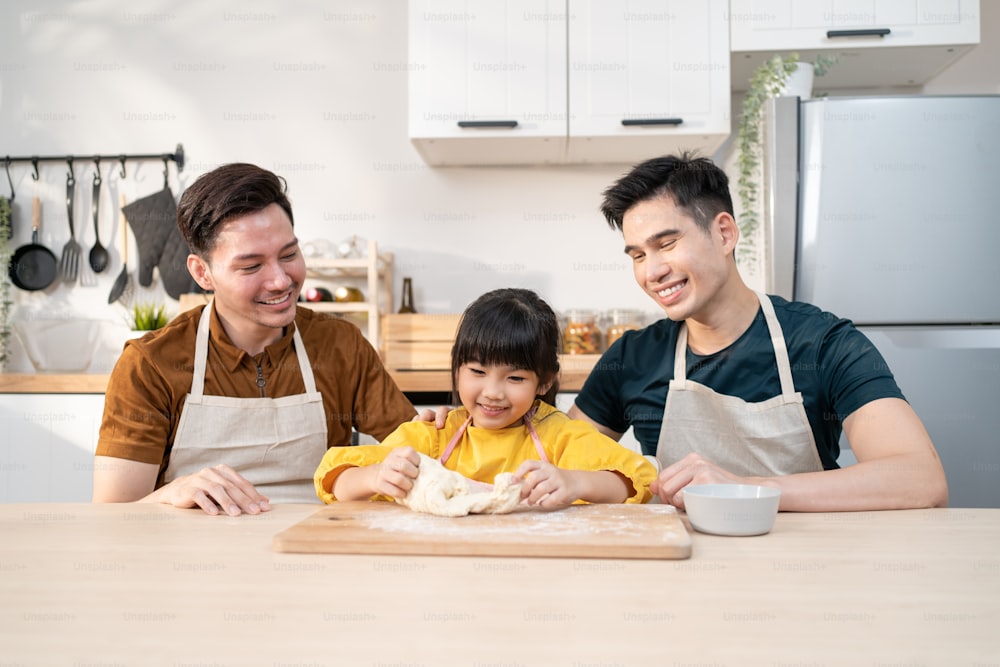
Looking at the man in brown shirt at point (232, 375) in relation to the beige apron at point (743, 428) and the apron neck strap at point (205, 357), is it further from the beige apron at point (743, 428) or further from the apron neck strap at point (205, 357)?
the beige apron at point (743, 428)

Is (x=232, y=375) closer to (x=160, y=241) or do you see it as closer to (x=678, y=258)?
(x=678, y=258)

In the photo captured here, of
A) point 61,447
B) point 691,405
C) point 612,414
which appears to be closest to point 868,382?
point 691,405

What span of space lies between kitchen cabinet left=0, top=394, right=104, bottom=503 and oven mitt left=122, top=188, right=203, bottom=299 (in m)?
0.64

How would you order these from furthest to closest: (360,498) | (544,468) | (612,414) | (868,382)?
(612,414), (868,382), (360,498), (544,468)

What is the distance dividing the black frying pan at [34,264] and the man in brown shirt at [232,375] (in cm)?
198

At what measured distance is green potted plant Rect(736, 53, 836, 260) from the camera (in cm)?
252

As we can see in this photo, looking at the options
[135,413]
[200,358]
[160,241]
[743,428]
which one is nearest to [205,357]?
[200,358]

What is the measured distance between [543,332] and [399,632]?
79 cm

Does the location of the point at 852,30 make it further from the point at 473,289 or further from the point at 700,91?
the point at 473,289

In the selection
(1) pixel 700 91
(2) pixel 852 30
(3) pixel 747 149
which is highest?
(2) pixel 852 30

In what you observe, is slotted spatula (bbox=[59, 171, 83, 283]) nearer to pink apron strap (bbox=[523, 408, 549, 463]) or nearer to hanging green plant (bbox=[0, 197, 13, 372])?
hanging green plant (bbox=[0, 197, 13, 372])

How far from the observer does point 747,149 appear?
2.59 metres

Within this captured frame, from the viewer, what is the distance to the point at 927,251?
2.29 metres

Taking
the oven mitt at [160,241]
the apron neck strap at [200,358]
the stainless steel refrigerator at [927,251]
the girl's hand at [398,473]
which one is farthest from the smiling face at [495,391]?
the oven mitt at [160,241]
